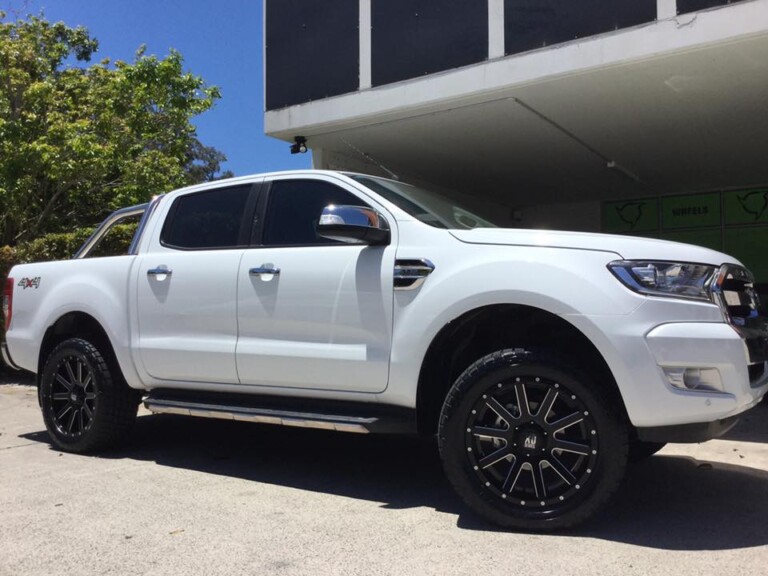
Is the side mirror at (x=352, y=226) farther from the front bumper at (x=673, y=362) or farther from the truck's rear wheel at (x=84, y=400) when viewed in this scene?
the truck's rear wheel at (x=84, y=400)

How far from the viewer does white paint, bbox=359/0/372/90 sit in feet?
27.4

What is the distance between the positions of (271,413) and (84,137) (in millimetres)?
8669

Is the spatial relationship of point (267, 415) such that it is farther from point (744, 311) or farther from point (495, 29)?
point (495, 29)

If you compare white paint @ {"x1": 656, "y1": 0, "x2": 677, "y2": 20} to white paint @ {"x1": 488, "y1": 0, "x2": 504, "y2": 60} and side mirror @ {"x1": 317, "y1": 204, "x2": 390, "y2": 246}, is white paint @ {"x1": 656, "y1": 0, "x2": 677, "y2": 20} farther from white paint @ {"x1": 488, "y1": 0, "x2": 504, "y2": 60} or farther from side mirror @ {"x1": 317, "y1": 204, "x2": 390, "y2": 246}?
side mirror @ {"x1": 317, "y1": 204, "x2": 390, "y2": 246}

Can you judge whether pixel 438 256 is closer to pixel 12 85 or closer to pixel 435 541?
pixel 435 541

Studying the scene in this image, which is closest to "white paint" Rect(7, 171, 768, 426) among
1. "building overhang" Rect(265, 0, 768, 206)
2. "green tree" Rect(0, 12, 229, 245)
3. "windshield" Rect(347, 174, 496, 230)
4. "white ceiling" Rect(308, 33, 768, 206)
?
"windshield" Rect(347, 174, 496, 230)

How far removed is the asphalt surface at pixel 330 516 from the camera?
10.4ft

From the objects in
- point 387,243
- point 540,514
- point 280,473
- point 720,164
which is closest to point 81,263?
point 280,473

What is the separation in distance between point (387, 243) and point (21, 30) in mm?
13541

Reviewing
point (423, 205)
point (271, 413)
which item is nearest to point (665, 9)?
point (423, 205)

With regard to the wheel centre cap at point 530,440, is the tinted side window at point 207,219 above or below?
above

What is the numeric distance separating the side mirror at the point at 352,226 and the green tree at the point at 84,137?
8711 millimetres

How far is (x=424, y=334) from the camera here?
375 cm

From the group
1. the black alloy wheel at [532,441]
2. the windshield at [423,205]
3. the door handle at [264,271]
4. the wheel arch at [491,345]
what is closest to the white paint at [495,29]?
the windshield at [423,205]
